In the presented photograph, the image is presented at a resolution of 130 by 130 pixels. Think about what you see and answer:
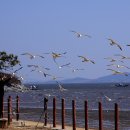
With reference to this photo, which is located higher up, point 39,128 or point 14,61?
point 14,61

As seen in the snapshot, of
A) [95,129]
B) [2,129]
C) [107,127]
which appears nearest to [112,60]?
[2,129]

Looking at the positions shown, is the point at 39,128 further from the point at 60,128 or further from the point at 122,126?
the point at 122,126

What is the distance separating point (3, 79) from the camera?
25.5 m

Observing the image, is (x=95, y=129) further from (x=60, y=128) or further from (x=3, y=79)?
(x=3, y=79)

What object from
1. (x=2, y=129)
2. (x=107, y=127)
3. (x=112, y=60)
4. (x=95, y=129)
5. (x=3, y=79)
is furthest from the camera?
(x=107, y=127)

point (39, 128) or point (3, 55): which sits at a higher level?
point (3, 55)

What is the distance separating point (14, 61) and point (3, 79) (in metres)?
0.98

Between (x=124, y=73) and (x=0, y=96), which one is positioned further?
(x=0, y=96)

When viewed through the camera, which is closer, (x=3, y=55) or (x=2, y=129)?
(x=2, y=129)

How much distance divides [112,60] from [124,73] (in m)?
0.32

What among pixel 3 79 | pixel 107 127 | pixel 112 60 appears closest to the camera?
pixel 112 60

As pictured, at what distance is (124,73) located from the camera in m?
10.9

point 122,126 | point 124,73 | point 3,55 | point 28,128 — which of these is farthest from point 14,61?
point 124,73

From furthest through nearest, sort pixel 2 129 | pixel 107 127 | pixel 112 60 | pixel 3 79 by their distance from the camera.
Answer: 1. pixel 107 127
2. pixel 3 79
3. pixel 2 129
4. pixel 112 60
